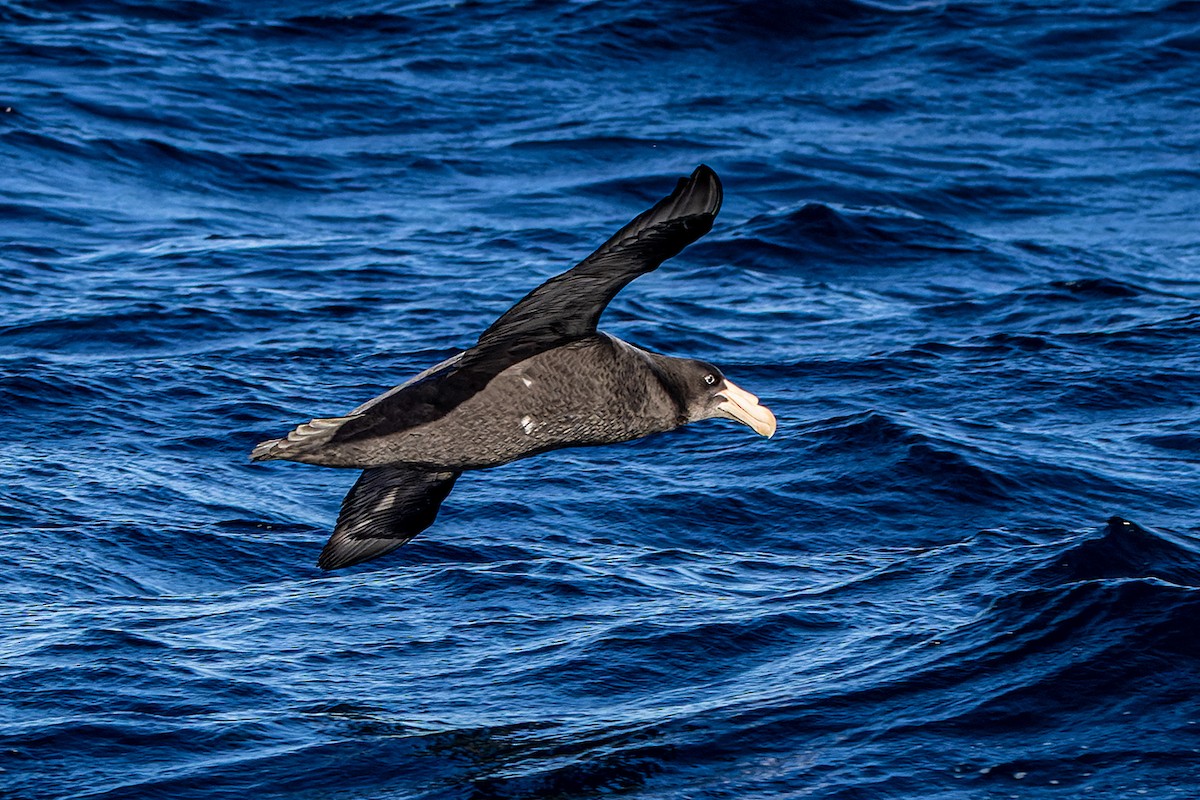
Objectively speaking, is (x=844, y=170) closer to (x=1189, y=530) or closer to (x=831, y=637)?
(x=1189, y=530)

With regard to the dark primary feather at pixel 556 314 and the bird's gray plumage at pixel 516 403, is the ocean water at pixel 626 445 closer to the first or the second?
the bird's gray plumage at pixel 516 403

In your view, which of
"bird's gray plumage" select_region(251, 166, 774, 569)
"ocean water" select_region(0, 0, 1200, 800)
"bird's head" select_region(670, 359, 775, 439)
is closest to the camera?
"bird's gray plumage" select_region(251, 166, 774, 569)

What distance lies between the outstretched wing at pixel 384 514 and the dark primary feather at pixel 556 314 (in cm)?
129

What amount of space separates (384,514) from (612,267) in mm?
2670

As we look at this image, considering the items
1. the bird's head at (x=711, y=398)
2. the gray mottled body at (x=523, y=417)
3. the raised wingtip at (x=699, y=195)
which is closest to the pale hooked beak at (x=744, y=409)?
the bird's head at (x=711, y=398)

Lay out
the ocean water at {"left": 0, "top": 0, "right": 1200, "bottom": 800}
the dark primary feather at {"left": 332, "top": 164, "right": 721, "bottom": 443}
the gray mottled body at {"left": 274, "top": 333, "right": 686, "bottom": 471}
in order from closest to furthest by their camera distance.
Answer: the dark primary feather at {"left": 332, "top": 164, "right": 721, "bottom": 443} < the gray mottled body at {"left": 274, "top": 333, "right": 686, "bottom": 471} < the ocean water at {"left": 0, "top": 0, "right": 1200, "bottom": 800}

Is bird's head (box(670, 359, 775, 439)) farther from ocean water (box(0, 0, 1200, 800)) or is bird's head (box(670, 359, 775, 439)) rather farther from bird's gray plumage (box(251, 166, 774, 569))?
ocean water (box(0, 0, 1200, 800))

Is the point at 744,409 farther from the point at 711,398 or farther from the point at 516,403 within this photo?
the point at 516,403

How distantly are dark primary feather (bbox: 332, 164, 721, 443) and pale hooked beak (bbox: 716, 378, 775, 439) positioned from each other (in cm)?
98

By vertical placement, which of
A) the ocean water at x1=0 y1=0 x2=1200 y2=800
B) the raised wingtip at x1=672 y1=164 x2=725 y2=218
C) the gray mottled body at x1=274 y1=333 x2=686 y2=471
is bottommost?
the ocean water at x1=0 y1=0 x2=1200 y2=800

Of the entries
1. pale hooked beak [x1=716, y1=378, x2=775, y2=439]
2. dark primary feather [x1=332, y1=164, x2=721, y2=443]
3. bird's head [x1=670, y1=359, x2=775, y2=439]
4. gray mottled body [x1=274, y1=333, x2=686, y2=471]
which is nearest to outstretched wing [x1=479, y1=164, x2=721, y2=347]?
dark primary feather [x1=332, y1=164, x2=721, y2=443]

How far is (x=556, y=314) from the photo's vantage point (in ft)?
25.5

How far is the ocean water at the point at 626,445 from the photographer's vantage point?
8.70 m

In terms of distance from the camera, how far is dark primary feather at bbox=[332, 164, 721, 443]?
690 centimetres
